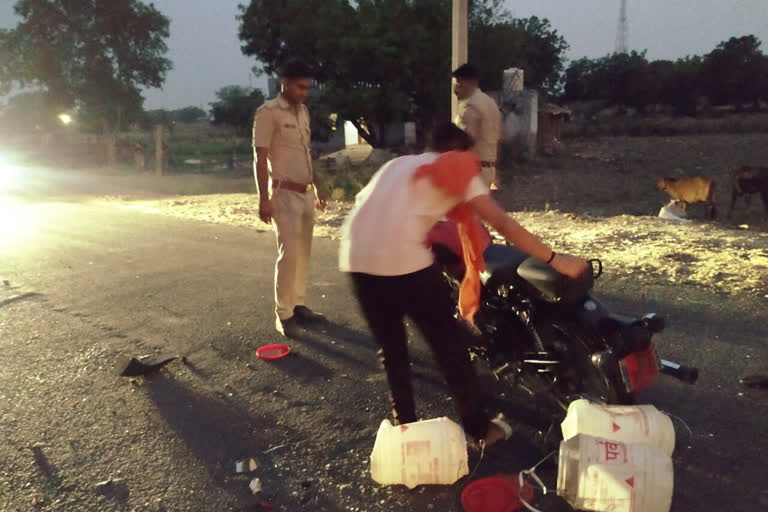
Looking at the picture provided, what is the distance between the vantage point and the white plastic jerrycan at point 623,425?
2555 millimetres

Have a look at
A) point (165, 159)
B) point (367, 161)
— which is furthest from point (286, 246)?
point (165, 159)

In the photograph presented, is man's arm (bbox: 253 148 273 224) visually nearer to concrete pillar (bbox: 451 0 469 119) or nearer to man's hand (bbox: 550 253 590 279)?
man's hand (bbox: 550 253 590 279)

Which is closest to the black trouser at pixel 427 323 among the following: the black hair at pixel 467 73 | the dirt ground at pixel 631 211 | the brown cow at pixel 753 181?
the black hair at pixel 467 73

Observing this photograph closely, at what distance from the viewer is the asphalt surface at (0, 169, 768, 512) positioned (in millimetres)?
2672

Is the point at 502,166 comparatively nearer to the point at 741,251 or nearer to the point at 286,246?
the point at 741,251

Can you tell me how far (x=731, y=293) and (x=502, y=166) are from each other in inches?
632

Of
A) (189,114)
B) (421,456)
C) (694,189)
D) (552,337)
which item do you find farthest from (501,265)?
(189,114)

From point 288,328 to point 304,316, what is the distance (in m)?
0.26

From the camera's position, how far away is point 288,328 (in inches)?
181

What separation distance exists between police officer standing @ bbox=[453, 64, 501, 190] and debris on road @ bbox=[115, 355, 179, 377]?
3.15 m

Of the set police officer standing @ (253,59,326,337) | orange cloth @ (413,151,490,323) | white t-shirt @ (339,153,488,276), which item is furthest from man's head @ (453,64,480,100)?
white t-shirt @ (339,153,488,276)

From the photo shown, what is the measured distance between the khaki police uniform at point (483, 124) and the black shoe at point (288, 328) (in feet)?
7.09

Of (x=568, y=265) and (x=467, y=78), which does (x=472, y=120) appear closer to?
(x=467, y=78)

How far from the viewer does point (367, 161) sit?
77.0 feet
